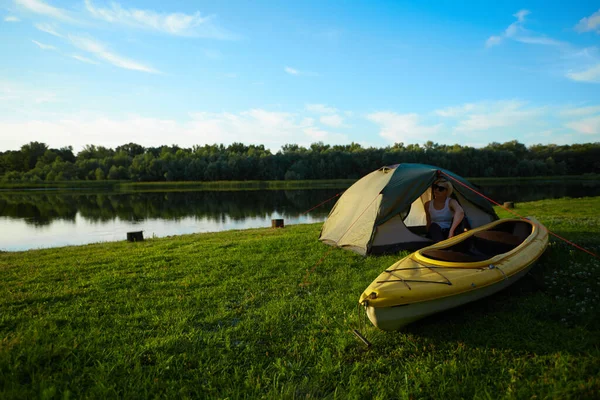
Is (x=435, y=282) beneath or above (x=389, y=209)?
beneath

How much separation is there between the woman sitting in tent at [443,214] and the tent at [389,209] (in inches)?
9.1

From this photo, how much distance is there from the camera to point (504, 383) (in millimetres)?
3062

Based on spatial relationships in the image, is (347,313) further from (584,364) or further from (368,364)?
(584,364)

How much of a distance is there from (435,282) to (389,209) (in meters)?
3.51

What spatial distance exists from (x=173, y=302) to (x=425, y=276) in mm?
3461

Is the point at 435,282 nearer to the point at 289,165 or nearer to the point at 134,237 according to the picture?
the point at 134,237

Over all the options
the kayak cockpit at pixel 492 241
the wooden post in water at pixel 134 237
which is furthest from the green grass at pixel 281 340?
the wooden post in water at pixel 134 237

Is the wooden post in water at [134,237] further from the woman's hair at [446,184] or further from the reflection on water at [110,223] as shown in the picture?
the woman's hair at [446,184]

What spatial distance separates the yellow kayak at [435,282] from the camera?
146 inches

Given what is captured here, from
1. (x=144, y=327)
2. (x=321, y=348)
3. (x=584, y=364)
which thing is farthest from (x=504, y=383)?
(x=144, y=327)

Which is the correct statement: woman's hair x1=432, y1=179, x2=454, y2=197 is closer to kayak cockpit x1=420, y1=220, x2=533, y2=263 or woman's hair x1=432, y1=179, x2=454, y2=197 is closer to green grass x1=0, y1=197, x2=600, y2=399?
kayak cockpit x1=420, y1=220, x2=533, y2=263

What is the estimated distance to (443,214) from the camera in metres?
7.35

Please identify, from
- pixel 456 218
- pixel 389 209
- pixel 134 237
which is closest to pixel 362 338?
pixel 389 209

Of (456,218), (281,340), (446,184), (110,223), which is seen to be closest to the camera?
(281,340)
